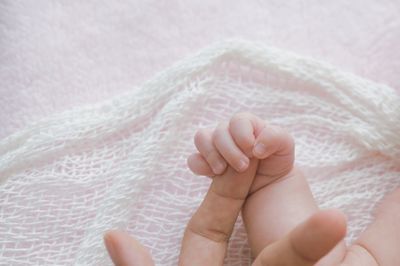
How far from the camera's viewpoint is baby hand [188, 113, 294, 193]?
2.28 feet

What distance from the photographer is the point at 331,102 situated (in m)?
0.83

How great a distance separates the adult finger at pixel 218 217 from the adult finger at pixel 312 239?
0.16 m

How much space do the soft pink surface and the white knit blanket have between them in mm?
77

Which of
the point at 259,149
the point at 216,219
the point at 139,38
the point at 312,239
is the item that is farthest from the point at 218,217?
the point at 139,38

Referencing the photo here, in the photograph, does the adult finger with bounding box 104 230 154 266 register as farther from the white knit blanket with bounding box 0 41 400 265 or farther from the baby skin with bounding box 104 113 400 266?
the white knit blanket with bounding box 0 41 400 265

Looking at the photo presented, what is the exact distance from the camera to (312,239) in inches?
20.7

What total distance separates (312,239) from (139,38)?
54 centimetres

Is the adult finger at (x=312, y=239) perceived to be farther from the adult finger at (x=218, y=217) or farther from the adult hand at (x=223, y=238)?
the adult finger at (x=218, y=217)

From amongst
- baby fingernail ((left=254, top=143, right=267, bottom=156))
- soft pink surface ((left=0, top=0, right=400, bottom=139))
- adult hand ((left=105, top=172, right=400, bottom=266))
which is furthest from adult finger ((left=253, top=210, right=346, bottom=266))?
soft pink surface ((left=0, top=0, right=400, bottom=139))

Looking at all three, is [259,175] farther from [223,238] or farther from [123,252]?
[123,252]

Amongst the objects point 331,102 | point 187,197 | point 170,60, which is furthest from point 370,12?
point 187,197

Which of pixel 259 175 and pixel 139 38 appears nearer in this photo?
pixel 259 175

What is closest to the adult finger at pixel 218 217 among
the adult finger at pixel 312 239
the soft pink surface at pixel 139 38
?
the adult finger at pixel 312 239

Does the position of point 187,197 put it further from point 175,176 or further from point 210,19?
point 210,19
